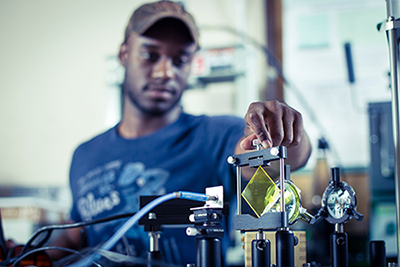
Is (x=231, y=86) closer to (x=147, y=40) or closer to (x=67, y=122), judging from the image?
(x=67, y=122)

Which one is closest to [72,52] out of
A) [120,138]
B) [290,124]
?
[120,138]

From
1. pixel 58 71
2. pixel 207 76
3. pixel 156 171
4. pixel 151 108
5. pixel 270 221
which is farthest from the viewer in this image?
Result: pixel 58 71

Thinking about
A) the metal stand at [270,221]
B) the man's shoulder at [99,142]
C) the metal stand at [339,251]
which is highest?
the man's shoulder at [99,142]

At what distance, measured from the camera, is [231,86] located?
96.7 inches

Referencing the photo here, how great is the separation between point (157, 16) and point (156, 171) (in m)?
0.45

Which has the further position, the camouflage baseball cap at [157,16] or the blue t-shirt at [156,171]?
the camouflage baseball cap at [157,16]

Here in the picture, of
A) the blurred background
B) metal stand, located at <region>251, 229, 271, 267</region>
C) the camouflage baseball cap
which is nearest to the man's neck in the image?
the camouflage baseball cap

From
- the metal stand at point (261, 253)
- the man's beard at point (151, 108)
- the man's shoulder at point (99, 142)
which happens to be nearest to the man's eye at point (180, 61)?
the man's beard at point (151, 108)

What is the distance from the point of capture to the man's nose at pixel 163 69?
4.45 ft

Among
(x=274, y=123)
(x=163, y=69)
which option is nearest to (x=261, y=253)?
(x=274, y=123)

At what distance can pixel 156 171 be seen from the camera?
1.30 m

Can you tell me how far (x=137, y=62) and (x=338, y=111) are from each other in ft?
5.45

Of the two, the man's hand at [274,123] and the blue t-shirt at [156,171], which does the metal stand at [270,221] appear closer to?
the man's hand at [274,123]

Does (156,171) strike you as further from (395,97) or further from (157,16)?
(395,97)
